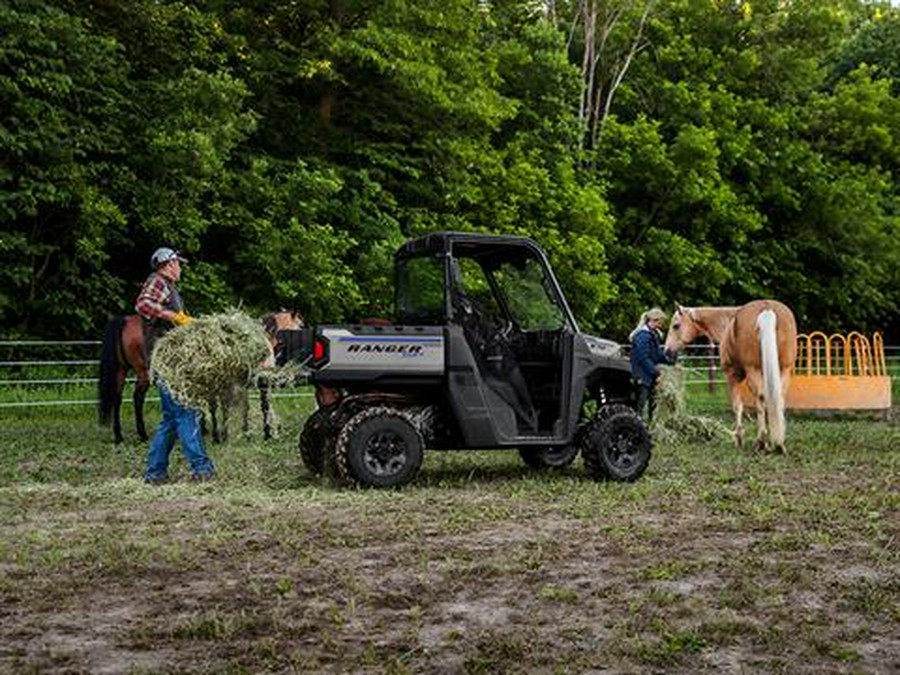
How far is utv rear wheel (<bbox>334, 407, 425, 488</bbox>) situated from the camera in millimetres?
8875

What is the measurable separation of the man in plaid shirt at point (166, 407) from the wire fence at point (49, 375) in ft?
25.7

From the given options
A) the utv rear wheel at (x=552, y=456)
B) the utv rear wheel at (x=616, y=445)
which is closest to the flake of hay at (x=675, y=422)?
the utv rear wheel at (x=552, y=456)

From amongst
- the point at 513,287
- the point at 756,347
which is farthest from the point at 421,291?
the point at 756,347

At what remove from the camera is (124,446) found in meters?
12.8

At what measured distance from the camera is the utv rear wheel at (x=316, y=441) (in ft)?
31.2

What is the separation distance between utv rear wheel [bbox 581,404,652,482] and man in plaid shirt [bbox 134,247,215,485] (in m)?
3.15

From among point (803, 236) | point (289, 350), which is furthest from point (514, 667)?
point (803, 236)

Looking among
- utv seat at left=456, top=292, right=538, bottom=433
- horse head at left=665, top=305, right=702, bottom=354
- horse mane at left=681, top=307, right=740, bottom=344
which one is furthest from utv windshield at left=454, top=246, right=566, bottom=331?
horse head at left=665, top=305, right=702, bottom=354

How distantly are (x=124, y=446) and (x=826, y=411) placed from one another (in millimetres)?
10735

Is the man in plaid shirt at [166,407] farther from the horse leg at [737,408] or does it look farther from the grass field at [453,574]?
the horse leg at [737,408]

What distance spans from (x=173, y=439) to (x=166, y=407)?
361 millimetres

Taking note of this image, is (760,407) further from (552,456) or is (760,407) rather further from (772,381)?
(552,456)

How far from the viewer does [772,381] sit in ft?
39.2

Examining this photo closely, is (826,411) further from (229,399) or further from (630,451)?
(229,399)
